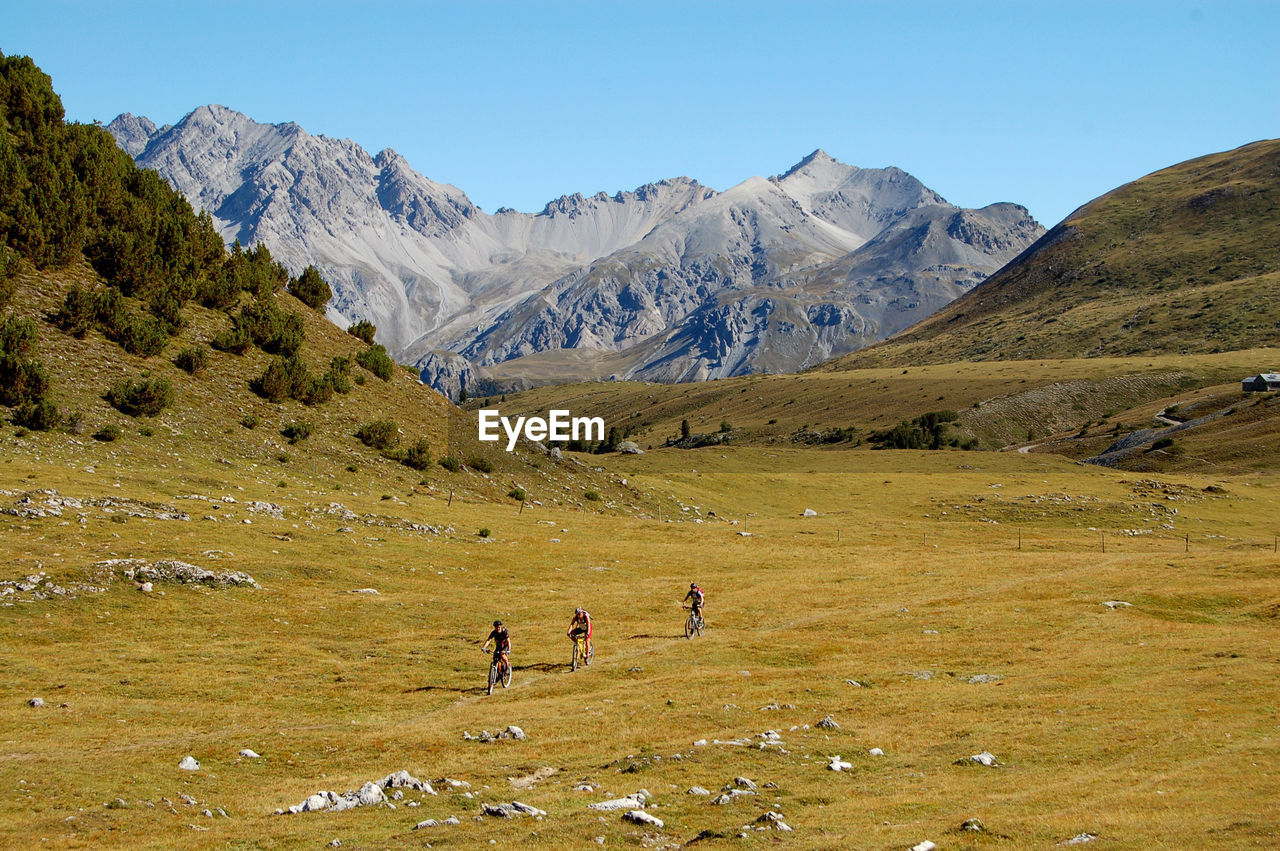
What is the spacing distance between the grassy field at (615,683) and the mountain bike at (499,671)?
2.86 feet

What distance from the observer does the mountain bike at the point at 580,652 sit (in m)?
39.9

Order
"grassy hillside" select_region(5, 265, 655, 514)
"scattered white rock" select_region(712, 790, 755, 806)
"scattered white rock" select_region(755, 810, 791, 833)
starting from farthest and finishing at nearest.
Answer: "grassy hillside" select_region(5, 265, 655, 514) < "scattered white rock" select_region(712, 790, 755, 806) < "scattered white rock" select_region(755, 810, 791, 833)

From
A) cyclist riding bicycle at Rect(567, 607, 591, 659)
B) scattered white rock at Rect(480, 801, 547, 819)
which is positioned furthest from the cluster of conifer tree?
scattered white rock at Rect(480, 801, 547, 819)

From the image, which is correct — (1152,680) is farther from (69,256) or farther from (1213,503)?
(69,256)

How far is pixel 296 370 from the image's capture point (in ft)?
289

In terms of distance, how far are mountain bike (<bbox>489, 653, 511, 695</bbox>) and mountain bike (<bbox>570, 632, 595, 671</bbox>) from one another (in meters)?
3.57

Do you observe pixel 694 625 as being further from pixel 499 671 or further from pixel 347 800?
pixel 347 800

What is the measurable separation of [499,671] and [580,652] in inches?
196

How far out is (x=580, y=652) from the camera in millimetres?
41125

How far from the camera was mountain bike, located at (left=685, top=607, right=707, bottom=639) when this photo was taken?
45969mm

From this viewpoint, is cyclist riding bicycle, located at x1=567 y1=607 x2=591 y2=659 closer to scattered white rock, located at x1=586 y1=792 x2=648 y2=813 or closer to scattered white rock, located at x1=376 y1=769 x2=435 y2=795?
scattered white rock, located at x1=376 y1=769 x2=435 y2=795

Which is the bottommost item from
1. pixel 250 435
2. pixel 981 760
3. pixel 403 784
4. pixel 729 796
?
pixel 981 760

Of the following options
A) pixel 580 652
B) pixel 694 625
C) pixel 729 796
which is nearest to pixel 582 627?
pixel 580 652

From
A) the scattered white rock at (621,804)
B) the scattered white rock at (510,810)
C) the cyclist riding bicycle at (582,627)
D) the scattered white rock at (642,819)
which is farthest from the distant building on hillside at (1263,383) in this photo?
the scattered white rock at (510,810)
